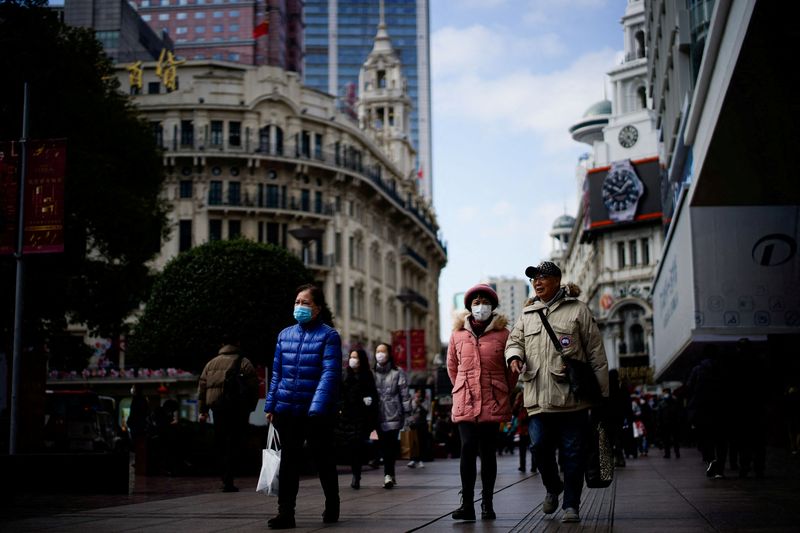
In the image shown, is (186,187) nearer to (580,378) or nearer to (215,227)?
(215,227)

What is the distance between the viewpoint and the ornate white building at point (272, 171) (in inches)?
2371

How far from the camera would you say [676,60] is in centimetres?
2941

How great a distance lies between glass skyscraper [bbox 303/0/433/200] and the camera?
174375 millimetres

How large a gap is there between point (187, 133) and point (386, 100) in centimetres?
2843

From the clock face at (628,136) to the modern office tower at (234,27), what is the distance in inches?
1302

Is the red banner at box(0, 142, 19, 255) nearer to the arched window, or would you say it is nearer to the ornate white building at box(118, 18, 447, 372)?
the ornate white building at box(118, 18, 447, 372)

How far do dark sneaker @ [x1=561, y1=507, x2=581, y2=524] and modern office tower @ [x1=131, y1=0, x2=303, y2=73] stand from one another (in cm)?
9283

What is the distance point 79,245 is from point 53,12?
5759 millimetres

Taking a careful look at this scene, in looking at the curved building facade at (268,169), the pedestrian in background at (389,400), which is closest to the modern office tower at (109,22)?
the curved building facade at (268,169)

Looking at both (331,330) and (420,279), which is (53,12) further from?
(420,279)

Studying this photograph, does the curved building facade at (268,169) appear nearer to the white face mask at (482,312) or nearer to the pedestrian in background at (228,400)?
the pedestrian in background at (228,400)

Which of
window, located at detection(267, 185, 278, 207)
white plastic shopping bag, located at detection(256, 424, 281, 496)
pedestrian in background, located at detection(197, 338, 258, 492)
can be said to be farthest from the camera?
window, located at detection(267, 185, 278, 207)

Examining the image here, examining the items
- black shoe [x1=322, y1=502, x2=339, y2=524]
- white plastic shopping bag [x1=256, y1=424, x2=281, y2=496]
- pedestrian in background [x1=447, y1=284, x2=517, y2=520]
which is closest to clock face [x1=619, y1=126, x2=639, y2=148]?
pedestrian in background [x1=447, y1=284, x2=517, y2=520]

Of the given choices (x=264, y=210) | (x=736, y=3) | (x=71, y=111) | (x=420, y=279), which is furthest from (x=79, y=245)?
(x=420, y=279)
